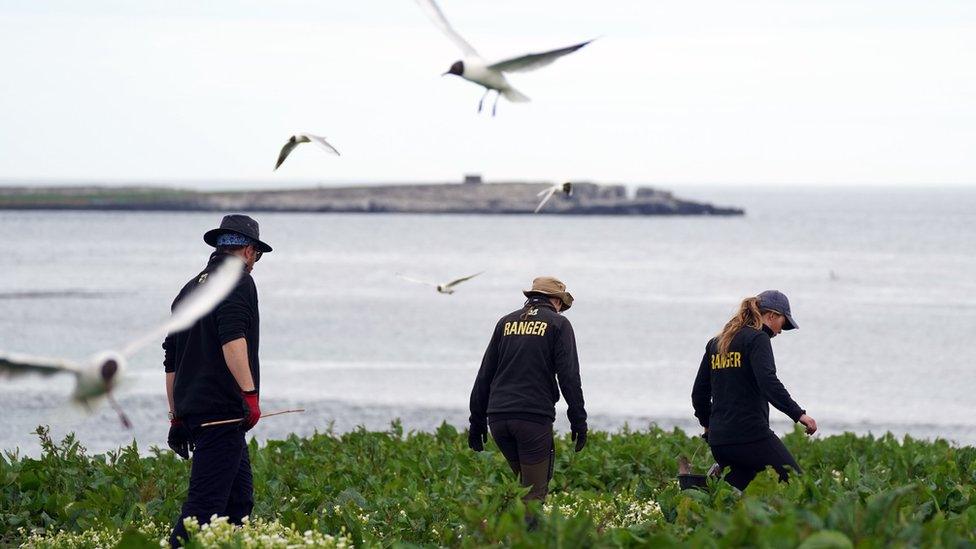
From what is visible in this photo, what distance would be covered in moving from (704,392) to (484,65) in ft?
19.8

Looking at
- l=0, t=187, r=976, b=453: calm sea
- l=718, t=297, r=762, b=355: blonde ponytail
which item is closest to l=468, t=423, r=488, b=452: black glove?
l=718, t=297, r=762, b=355: blonde ponytail

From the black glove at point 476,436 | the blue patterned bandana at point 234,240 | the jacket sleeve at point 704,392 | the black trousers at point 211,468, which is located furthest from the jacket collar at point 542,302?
the black trousers at point 211,468

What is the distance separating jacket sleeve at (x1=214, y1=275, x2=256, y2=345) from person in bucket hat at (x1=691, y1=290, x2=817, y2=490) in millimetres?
3520

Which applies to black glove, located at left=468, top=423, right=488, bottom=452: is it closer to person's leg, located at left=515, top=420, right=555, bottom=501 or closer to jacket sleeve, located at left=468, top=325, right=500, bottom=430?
jacket sleeve, located at left=468, top=325, right=500, bottom=430

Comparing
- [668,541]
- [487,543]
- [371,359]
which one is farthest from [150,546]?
[371,359]

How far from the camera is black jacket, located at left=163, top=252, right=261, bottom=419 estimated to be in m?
7.81

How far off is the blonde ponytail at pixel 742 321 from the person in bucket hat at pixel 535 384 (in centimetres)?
116

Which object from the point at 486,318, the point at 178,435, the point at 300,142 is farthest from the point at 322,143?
the point at 486,318

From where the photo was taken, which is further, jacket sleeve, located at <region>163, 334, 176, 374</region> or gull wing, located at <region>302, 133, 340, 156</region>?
jacket sleeve, located at <region>163, 334, 176, 374</region>

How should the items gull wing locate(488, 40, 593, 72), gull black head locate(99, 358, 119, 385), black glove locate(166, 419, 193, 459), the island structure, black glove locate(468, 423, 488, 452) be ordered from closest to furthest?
1. gull wing locate(488, 40, 593, 72)
2. gull black head locate(99, 358, 119, 385)
3. black glove locate(166, 419, 193, 459)
4. black glove locate(468, 423, 488, 452)
5. the island structure

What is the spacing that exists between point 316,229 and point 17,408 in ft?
428

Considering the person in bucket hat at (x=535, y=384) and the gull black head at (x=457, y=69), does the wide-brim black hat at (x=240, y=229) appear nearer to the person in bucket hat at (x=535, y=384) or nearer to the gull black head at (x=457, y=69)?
the person in bucket hat at (x=535, y=384)

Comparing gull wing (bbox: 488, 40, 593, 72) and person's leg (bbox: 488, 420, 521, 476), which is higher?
gull wing (bbox: 488, 40, 593, 72)

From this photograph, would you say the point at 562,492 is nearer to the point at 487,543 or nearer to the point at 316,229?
the point at 487,543
